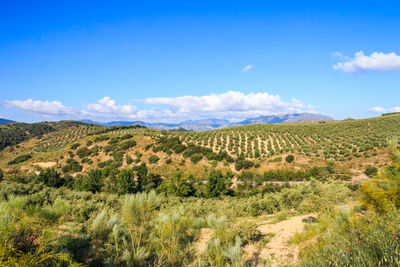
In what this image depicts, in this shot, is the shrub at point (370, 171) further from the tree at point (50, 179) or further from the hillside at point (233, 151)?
the tree at point (50, 179)

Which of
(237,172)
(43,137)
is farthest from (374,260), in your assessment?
(43,137)

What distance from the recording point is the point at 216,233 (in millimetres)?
6773

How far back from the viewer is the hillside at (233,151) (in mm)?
32594

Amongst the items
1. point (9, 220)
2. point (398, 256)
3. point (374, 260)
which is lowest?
point (9, 220)

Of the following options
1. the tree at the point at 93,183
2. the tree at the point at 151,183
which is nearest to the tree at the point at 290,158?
the tree at the point at 151,183

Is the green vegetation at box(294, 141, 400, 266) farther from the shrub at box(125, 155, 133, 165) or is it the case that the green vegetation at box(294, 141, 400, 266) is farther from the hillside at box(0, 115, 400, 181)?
the shrub at box(125, 155, 133, 165)

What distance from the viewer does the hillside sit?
107 ft

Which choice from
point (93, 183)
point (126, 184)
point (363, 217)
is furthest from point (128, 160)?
point (363, 217)

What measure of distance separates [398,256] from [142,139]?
5006 centimetres

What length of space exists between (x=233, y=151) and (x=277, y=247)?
33.8 meters

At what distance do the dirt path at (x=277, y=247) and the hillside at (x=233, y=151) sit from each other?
21.2 metres

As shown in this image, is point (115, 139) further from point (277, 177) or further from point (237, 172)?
point (277, 177)

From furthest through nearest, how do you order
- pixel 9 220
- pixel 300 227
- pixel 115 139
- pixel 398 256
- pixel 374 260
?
pixel 115 139, pixel 300 227, pixel 9 220, pixel 374 260, pixel 398 256

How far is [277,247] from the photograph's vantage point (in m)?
9.01
